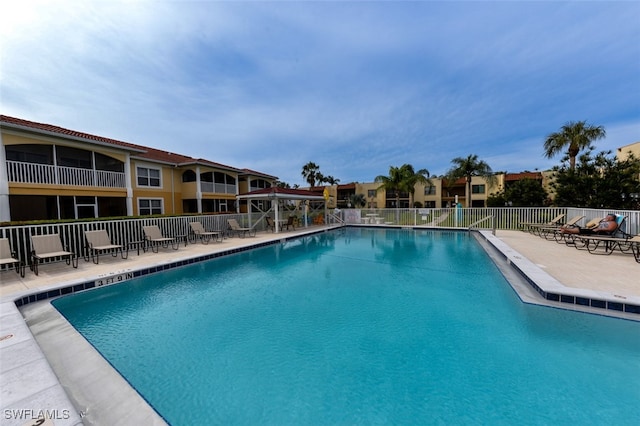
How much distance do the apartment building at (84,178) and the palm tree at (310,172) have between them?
887 inches

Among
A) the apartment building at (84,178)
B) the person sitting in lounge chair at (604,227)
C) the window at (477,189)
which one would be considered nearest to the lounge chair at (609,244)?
the person sitting in lounge chair at (604,227)

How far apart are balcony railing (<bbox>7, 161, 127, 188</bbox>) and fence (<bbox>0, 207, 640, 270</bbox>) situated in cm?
568

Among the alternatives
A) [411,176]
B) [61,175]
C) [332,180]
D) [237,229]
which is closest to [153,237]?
[237,229]

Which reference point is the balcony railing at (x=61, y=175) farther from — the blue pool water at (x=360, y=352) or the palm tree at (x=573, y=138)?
the palm tree at (x=573, y=138)

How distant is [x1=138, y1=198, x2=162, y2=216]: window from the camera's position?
16.4 meters

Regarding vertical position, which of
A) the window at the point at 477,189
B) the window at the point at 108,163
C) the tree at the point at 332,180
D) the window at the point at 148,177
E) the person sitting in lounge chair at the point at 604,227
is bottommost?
the person sitting in lounge chair at the point at 604,227

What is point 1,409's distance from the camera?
2.10m

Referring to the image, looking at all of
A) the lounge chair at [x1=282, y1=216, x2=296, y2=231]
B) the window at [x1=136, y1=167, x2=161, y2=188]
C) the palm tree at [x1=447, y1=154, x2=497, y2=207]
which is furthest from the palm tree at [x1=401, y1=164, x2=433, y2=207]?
the window at [x1=136, y1=167, x2=161, y2=188]

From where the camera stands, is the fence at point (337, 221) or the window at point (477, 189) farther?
the window at point (477, 189)

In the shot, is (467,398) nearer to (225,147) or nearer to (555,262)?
(555,262)

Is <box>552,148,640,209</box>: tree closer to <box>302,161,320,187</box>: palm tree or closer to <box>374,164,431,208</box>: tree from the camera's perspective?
<box>374,164,431,208</box>: tree

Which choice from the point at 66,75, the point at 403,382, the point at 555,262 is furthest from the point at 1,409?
the point at 66,75

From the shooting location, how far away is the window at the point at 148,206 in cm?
1637

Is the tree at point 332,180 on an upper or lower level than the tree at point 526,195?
upper
